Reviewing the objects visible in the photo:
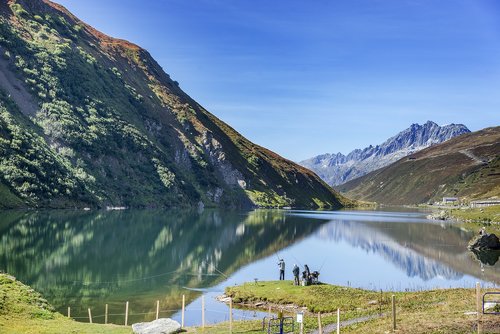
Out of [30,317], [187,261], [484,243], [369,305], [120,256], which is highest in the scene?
[484,243]

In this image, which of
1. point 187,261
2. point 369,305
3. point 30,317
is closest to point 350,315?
point 369,305

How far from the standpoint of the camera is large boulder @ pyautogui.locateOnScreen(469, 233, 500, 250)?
107 meters

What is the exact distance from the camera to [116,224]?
431ft

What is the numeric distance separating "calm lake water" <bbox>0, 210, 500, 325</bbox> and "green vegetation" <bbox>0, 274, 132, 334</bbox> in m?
7.08

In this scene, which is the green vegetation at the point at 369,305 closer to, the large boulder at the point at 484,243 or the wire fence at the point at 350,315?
the wire fence at the point at 350,315

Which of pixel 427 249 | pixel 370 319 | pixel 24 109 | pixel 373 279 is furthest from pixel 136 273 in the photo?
pixel 24 109

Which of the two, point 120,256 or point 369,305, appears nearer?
point 369,305

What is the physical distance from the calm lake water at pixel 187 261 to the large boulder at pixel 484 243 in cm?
257

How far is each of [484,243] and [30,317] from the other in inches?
3832

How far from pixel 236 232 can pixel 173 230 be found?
16288mm

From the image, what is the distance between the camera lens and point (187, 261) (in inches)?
3265

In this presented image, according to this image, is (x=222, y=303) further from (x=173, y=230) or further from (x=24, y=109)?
(x=24, y=109)

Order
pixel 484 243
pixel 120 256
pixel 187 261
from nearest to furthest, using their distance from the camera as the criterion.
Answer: pixel 187 261 < pixel 120 256 < pixel 484 243

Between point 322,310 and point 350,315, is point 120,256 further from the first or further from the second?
point 350,315
